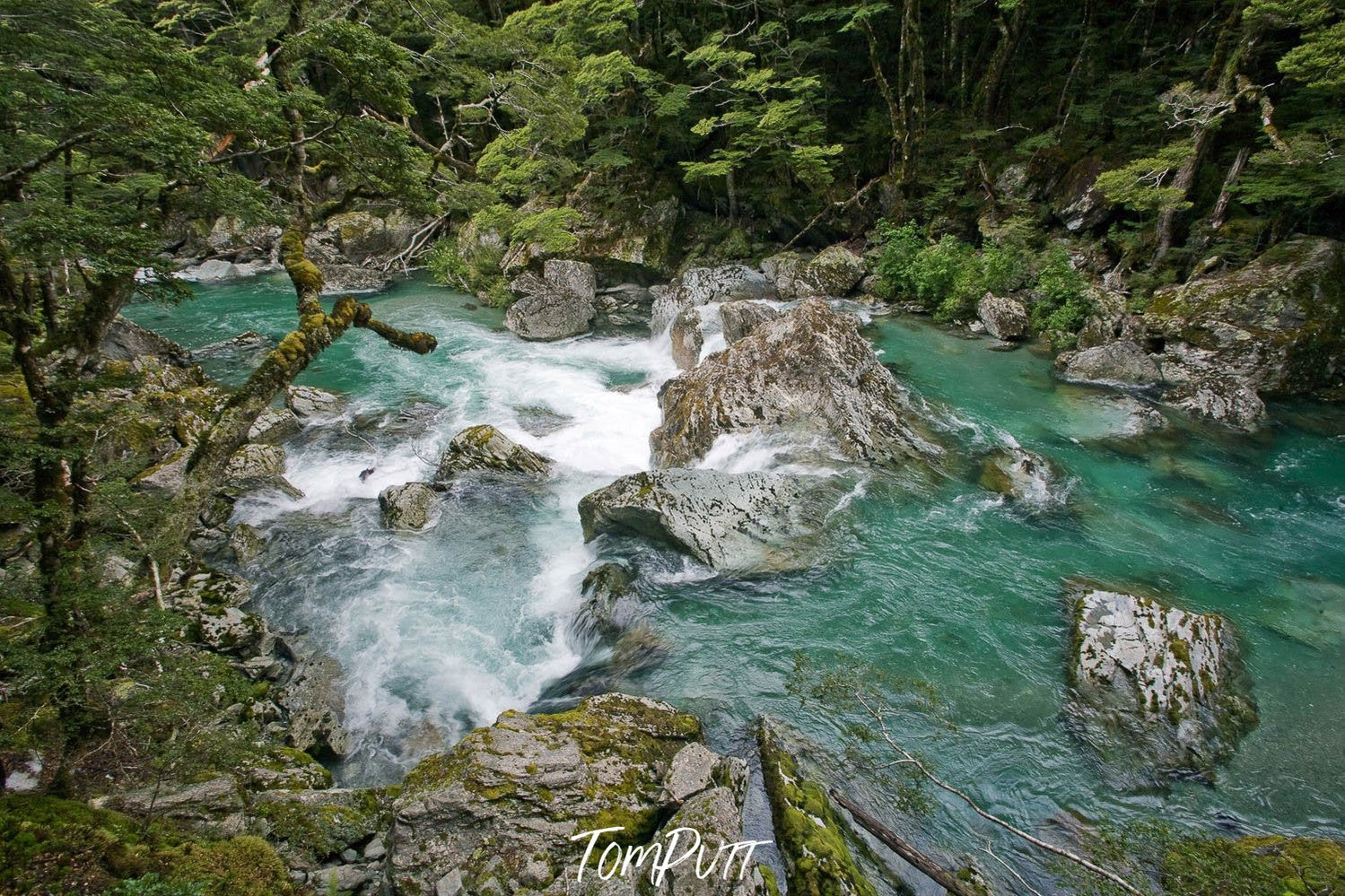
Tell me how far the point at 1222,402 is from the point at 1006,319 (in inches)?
179

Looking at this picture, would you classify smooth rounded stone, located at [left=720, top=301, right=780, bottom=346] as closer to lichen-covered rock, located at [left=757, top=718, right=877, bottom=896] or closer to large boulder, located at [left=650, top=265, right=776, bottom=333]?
large boulder, located at [left=650, top=265, right=776, bottom=333]

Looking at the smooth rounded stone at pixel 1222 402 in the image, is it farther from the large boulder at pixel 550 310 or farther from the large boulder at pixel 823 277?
the large boulder at pixel 550 310

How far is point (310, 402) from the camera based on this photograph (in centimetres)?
1160

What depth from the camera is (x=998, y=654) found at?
590cm

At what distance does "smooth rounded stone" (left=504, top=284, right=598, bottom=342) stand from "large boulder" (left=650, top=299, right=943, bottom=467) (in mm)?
7068

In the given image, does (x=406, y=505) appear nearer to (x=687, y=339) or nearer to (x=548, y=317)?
(x=687, y=339)

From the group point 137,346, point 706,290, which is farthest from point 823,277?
point 137,346

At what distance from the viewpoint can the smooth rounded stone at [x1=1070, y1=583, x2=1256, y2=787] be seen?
4.89 meters

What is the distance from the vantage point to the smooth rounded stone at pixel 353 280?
2028 cm

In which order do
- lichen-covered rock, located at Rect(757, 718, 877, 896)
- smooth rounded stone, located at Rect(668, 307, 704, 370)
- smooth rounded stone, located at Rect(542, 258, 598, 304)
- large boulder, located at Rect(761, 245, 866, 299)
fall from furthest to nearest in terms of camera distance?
smooth rounded stone, located at Rect(542, 258, 598, 304) → large boulder, located at Rect(761, 245, 866, 299) → smooth rounded stone, located at Rect(668, 307, 704, 370) → lichen-covered rock, located at Rect(757, 718, 877, 896)

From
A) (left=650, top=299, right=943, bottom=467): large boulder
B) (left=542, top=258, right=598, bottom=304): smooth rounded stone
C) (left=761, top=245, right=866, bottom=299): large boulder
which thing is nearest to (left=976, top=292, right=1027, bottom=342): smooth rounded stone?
(left=761, top=245, right=866, bottom=299): large boulder

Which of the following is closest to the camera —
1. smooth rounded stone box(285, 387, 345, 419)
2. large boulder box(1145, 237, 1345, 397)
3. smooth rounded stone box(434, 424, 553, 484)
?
smooth rounded stone box(434, 424, 553, 484)

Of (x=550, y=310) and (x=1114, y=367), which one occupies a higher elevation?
(x=1114, y=367)

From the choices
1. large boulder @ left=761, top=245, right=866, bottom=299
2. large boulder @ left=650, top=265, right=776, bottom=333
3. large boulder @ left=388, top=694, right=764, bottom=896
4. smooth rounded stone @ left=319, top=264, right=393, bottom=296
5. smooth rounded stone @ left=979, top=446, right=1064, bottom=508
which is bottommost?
large boulder @ left=388, top=694, right=764, bottom=896
